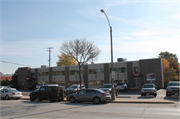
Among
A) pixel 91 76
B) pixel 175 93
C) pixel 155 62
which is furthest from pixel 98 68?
pixel 175 93

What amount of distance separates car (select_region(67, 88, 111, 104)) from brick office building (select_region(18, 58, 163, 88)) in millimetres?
22059

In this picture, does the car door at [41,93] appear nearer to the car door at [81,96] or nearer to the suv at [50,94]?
the suv at [50,94]

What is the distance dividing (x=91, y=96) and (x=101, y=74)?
84.6 feet

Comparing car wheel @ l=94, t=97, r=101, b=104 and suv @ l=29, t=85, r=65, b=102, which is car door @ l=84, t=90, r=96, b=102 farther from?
suv @ l=29, t=85, r=65, b=102

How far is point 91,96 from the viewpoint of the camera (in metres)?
16.9

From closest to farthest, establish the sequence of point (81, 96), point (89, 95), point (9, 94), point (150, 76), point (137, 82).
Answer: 1. point (89, 95)
2. point (81, 96)
3. point (9, 94)
4. point (150, 76)
5. point (137, 82)

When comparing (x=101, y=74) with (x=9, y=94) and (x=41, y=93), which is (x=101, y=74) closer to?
(x=9, y=94)

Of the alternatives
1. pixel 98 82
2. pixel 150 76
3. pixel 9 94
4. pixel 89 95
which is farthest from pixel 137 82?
pixel 9 94

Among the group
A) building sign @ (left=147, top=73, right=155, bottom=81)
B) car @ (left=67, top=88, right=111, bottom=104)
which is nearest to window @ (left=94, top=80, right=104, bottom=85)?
building sign @ (left=147, top=73, right=155, bottom=81)

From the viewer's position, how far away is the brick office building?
36.6 m

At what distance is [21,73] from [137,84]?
3519 cm

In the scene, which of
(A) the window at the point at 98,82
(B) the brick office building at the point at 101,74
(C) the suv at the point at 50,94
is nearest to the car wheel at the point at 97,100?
(C) the suv at the point at 50,94

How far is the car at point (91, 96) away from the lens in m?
16.6

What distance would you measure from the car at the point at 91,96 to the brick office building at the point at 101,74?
22.1 meters
